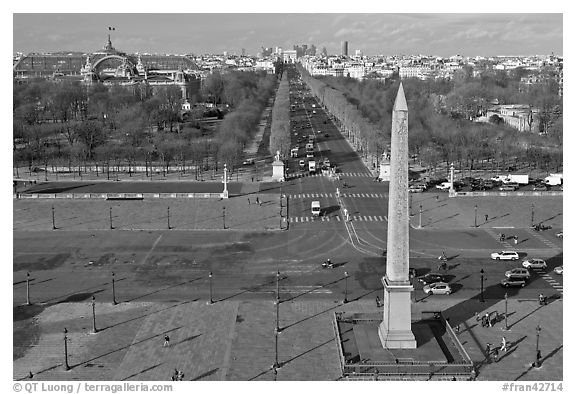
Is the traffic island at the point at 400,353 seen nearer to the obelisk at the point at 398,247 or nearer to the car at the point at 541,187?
the obelisk at the point at 398,247

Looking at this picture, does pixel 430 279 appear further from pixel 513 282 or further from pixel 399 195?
pixel 399 195

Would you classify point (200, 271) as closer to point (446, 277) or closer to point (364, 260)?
point (364, 260)

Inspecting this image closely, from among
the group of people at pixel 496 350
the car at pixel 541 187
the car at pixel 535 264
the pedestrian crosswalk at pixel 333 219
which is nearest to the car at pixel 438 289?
the car at pixel 535 264

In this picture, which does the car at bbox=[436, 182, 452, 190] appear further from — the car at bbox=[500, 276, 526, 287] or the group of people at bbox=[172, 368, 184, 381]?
the group of people at bbox=[172, 368, 184, 381]

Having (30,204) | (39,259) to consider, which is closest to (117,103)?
(30,204)

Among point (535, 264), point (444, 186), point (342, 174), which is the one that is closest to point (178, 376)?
point (535, 264)

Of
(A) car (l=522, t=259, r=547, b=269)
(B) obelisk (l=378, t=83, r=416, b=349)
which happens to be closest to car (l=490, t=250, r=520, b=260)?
(A) car (l=522, t=259, r=547, b=269)
